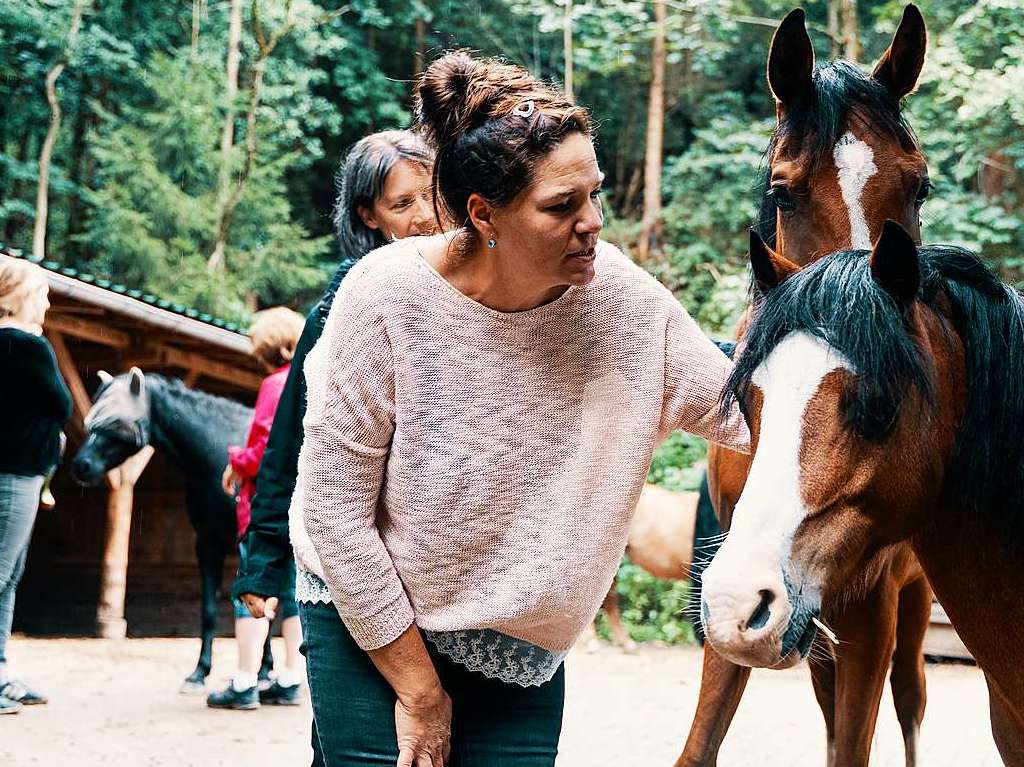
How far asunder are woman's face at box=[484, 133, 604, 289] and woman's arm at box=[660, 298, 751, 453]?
294mm

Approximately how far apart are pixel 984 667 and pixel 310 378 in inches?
57.4

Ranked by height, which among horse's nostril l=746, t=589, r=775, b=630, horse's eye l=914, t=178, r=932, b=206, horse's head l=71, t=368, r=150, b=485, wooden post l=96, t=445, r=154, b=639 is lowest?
wooden post l=96, t=445, r=154, b=639

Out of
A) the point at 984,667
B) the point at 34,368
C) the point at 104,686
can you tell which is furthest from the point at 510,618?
the point at 104,686

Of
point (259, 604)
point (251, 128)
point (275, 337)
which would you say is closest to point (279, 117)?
point (251, 128)

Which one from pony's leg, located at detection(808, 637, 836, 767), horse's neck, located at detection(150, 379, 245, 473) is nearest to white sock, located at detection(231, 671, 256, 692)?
horse's neck, located at detection(150, 379, 245, 473)

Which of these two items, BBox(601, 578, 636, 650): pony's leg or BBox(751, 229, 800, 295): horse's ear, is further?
BBox(601, 578, 636, 650): pony's leg

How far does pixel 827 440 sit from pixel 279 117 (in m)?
22.7

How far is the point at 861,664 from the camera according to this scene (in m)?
3.45

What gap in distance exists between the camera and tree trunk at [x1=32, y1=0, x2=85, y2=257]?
22875mm

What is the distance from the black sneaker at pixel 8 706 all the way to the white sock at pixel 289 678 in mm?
1565

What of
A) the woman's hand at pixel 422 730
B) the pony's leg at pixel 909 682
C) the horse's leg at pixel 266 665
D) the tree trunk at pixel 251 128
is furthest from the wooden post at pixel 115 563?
the tree trunk at pixel 251 128

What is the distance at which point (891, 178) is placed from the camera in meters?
3.31

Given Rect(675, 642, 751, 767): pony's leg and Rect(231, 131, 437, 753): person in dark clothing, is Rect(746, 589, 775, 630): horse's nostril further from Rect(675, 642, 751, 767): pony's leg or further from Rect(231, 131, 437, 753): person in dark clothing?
Rect(675, 642, 751, 767): pony's leg

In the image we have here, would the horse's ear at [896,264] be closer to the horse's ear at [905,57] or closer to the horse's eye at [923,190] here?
the horse's eye at [923,190]
